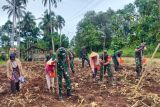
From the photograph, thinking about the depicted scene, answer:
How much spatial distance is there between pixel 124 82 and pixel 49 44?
49.1 meters

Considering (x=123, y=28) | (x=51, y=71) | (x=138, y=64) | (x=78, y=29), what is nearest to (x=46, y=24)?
(x=78, y=29)

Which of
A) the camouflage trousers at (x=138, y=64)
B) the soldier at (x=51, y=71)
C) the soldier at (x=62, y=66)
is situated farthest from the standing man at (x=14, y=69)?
the camouflage trousers at (x=138, y=64)

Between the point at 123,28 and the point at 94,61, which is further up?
the point at 123,28

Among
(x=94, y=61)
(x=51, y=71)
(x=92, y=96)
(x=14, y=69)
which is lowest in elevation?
(x=92, y=96)

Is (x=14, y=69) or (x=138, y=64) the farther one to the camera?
(x=138, y=64)

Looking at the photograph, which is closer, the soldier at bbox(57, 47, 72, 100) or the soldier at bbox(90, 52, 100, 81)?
the soldier at bbox(57, 47, 72, 100)

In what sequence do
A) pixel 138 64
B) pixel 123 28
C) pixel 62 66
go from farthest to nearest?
1. pixel 123 28
2. pixel 138 64
3. pixel 62 66

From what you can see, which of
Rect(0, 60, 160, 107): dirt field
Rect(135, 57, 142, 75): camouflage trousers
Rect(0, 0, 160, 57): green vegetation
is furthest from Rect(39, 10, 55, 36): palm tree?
A: Rect(0, 60, 160, 107): dirt field

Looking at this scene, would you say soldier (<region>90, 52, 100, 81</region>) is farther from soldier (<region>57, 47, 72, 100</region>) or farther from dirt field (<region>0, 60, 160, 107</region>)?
soldier (<region>57, 47, 72, 100</region>)

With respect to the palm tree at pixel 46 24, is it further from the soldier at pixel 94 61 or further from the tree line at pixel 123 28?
the soldier at pixel 94 61

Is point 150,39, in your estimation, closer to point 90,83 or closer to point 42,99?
point 90,83

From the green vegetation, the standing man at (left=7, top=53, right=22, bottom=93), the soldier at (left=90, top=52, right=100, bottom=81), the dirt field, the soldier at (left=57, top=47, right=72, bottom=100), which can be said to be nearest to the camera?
the dirt field

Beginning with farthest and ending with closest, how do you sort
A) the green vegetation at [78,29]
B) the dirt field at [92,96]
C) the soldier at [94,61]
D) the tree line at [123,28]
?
the green vegetation at [78,29] → the tree line at [123,28] → the soldier at [94,61] → the dirt field at [92,96]

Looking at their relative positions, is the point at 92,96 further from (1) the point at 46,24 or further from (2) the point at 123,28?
(1) the point at 46,24
